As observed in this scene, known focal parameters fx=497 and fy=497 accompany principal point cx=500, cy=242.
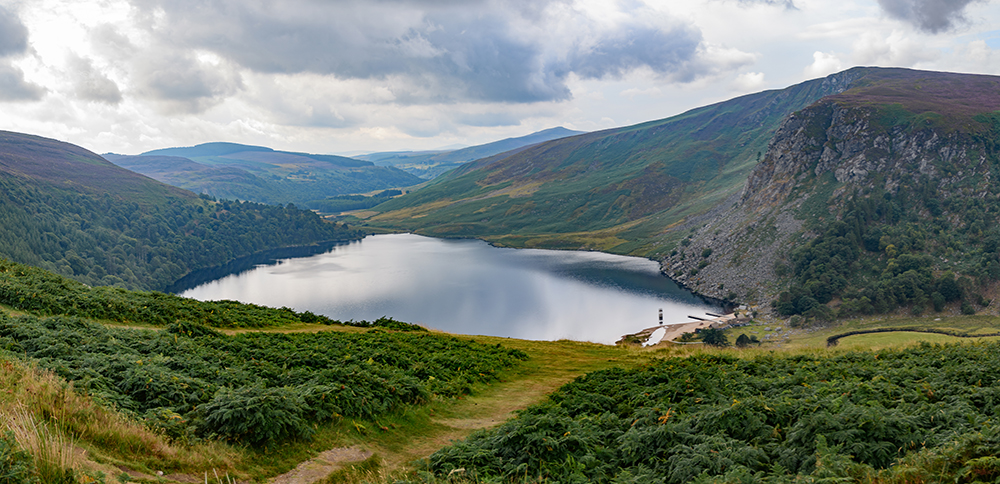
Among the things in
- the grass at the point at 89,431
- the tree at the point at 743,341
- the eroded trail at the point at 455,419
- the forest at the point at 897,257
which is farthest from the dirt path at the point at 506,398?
the forest at the point at 897,257

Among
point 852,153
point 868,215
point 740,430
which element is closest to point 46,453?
point 740,430

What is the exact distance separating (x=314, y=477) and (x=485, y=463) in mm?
3938

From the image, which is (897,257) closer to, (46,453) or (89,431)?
(89,431)

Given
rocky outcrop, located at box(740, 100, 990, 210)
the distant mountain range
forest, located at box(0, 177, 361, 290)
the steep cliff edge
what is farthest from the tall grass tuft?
forest, located at box(0, 177, 361, 290)

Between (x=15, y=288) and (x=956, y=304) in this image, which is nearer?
(x=15, y=288)

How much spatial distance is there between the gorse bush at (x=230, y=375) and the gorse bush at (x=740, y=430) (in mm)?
4018

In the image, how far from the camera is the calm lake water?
94000 mm

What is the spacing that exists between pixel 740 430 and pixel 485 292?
10839 cm

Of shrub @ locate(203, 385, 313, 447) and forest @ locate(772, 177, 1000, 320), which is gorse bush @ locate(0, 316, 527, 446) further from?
forest @ locate(772, 177, 1000, 320)

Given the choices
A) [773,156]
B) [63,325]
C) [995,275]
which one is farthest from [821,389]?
[773,156]

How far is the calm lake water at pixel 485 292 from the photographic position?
308 ft

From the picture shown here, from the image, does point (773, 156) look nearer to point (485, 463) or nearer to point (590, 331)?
point (590, 331)

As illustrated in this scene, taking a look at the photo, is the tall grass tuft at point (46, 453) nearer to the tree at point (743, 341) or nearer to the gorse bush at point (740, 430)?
the gorse bush at point (740, 430)

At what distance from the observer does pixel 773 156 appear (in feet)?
543
